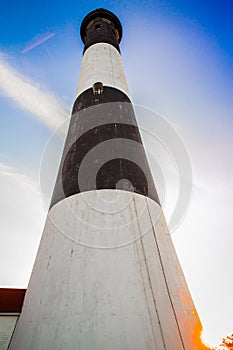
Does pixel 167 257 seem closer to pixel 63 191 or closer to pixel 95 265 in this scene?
pixel 95 265

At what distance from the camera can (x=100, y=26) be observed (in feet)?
28.4

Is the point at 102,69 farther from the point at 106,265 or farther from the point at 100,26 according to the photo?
the point at 106,265

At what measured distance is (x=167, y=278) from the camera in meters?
2.81

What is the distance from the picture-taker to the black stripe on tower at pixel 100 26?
8343 millimetres

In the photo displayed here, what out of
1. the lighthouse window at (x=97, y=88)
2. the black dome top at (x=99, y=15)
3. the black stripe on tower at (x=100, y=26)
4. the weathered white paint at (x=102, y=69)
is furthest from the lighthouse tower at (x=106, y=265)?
the black dome top at (x=99, y=15)

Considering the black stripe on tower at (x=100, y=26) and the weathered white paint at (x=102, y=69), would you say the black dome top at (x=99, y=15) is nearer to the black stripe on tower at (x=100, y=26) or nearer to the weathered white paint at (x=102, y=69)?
the black stripe on tower at (x=100, y=26)

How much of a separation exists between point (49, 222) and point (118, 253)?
130cm

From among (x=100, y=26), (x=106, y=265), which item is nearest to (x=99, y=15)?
(x=100, y=26)

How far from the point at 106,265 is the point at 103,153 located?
1.85 m

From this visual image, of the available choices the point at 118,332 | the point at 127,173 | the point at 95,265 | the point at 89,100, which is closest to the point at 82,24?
the point at 89,100

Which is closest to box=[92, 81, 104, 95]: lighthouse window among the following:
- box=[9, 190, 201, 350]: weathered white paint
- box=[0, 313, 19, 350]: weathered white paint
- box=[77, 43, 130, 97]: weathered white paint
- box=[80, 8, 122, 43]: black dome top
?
box=[77, 43, 130, 97]: weathered white paint

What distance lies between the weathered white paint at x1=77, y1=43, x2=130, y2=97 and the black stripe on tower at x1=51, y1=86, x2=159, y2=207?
93 cm

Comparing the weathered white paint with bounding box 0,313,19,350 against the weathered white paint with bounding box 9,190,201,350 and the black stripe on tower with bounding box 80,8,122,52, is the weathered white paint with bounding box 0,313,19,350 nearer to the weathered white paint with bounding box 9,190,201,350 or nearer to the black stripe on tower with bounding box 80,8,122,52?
the weathered white paint with bounding box 9,190,201,350

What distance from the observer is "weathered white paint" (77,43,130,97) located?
5.98m
